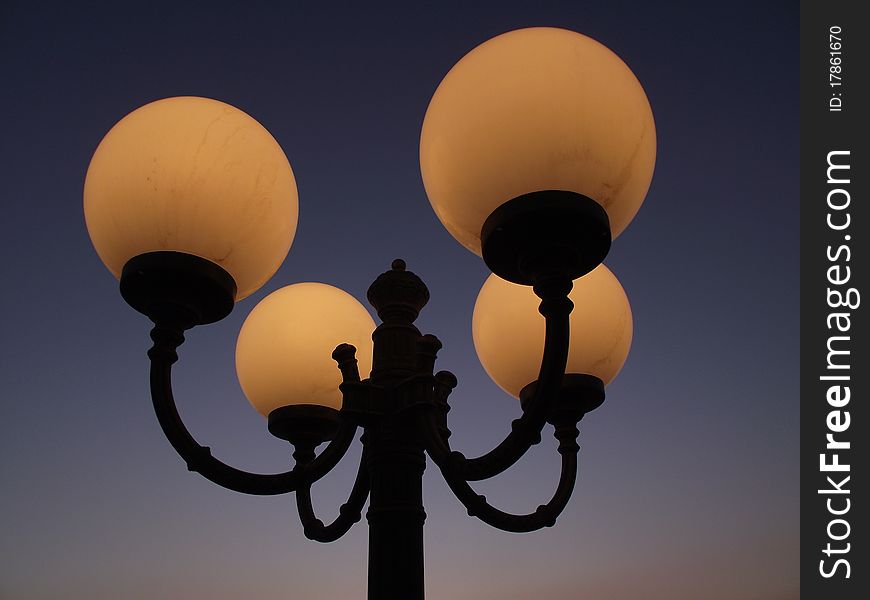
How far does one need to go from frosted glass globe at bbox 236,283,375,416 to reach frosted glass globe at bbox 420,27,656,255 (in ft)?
2.93

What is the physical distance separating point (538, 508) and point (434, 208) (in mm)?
1188

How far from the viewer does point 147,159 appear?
2.19 m

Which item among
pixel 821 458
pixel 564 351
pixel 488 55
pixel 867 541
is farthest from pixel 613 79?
pixel 867 541

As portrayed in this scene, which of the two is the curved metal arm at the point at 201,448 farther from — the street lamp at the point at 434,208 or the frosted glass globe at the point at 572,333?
the frosted glass globe at the point at 572,333

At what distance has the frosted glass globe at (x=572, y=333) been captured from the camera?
274 cm

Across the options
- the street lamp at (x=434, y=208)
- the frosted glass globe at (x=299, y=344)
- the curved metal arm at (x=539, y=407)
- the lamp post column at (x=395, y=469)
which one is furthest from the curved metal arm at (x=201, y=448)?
the frosted glass globe at (x=299, y=344)

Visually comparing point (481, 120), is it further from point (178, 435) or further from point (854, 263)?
point (854, 263)

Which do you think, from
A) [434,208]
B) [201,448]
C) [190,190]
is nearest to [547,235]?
[434,208]

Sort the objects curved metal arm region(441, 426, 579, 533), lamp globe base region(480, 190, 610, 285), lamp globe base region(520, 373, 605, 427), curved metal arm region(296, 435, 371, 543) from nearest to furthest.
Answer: lamp globe base region(480, 190, 610, 285)
curved metal arm region(441, 426, 579, 533)
curved metal arm region(296, 435, 371, 543)
lamp globe base region(520, 373, 605, 427)

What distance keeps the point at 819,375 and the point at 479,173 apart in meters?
3.32

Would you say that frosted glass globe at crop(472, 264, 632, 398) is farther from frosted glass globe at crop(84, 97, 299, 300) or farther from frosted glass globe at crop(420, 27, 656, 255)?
frosted glass globe at crop(84, 97, 299, 300)

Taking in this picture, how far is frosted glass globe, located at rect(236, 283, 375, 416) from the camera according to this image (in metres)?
2.75

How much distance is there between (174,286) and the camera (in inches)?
83.5

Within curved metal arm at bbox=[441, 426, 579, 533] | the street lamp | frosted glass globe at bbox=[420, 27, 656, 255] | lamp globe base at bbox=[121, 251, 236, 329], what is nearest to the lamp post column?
the street lamp
